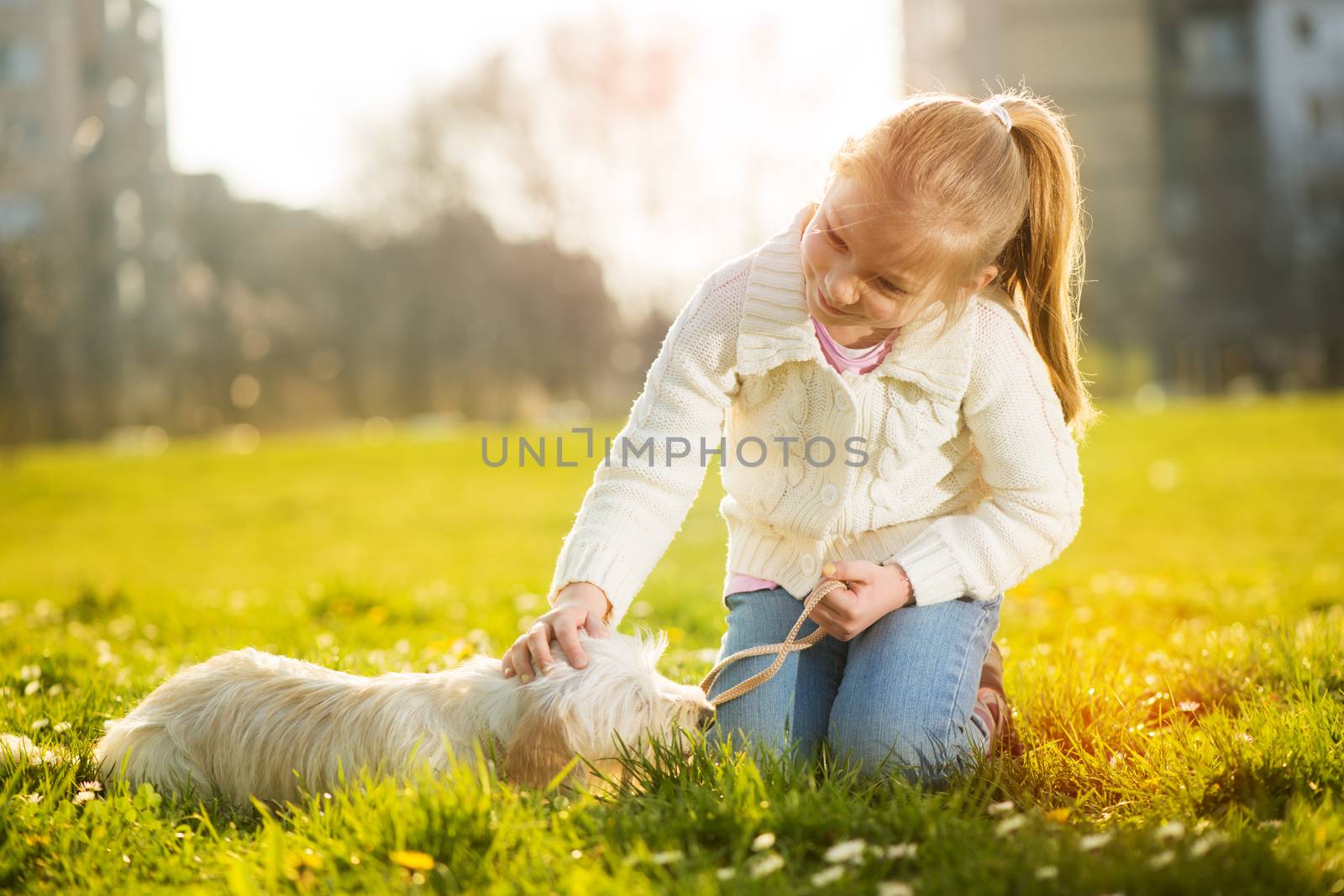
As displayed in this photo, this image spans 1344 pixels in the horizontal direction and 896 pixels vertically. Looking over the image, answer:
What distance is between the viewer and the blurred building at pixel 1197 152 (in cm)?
3319

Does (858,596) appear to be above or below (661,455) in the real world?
below

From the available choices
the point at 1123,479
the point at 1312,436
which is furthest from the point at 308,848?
the point at 1312,436

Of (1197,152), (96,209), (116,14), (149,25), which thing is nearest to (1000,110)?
(96,209)

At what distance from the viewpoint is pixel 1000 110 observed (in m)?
2.86

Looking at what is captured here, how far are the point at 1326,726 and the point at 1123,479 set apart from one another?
12842 millimetres

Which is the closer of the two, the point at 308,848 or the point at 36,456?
the point at 308,848

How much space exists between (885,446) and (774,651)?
595mm

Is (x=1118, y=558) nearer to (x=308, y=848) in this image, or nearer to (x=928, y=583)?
(x=928, y=583)

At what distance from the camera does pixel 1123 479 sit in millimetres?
14852

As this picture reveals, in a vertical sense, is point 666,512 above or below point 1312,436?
above

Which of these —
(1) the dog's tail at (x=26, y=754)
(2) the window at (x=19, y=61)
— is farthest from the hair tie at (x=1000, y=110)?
(2) the window at (x=19, y=61)

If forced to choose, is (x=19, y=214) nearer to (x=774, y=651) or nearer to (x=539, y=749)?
(x=774, y=651)

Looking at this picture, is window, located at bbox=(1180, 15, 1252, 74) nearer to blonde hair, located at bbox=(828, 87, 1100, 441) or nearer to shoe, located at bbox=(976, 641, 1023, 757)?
blonde hair, located at bbox=(828, 87, 1100, 441)

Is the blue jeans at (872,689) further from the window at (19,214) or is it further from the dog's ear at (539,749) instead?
the window at (19,214)
